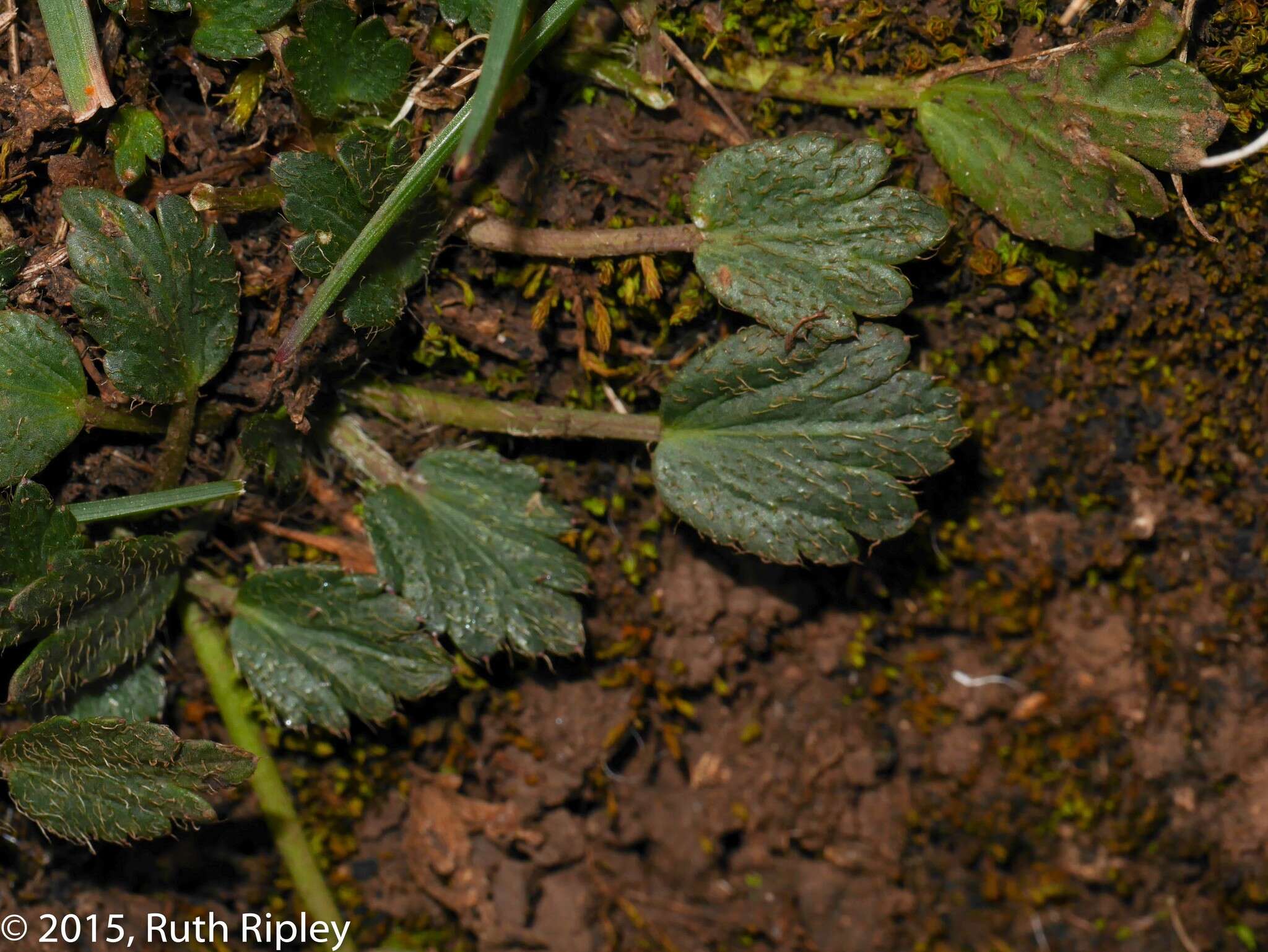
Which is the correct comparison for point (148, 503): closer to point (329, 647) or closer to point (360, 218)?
point (329, 647)

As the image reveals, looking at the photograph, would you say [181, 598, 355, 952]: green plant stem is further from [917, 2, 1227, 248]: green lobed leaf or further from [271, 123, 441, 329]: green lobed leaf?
[917, 2, 1227, 248]: green lobed leaf

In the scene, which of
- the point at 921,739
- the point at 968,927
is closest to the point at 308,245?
the point at 921,739

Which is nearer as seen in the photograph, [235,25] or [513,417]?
[235,25]

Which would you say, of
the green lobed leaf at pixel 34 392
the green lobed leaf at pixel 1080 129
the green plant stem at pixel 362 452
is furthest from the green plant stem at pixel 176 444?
the green lobed leaf at pixel 1080 129

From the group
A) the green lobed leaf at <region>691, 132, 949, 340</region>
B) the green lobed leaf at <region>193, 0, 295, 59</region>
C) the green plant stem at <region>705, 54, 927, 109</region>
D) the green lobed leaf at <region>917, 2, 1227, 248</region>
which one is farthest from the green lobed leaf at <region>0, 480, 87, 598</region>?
the green lobed leaf at <region>917, 2, 1227, 248</region>

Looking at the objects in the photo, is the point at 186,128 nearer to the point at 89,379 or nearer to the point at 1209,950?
the point at 89,379

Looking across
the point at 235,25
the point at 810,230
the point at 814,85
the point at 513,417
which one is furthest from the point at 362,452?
the point at 814,85
